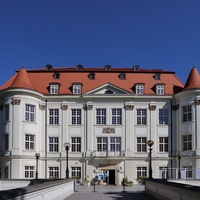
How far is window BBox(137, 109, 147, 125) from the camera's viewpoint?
46844 millimetres

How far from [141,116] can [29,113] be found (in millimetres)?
13881

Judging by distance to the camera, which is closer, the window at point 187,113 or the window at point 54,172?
the window at point 187,113

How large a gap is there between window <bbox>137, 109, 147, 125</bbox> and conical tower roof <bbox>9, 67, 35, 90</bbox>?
13569mm

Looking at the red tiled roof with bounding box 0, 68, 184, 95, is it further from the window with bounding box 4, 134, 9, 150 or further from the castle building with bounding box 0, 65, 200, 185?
the window with bounding box 4, 134, 9, 150

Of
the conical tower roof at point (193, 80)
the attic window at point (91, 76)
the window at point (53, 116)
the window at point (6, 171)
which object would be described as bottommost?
the window at point (6, 171)

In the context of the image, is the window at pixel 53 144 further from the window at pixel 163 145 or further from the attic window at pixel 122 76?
the window at pixel 163 145

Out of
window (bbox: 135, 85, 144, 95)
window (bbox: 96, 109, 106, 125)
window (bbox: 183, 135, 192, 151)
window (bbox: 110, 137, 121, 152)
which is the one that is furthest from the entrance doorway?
window (bbox: 135, 85, 144, 95)

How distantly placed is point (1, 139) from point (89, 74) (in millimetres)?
14078

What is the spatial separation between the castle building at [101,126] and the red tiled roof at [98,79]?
21cm

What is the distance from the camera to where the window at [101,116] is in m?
46.6

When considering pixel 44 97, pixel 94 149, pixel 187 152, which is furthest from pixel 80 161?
pixel 187 152

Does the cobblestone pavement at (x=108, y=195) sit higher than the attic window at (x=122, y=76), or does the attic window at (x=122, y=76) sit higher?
the attic window at (x=122, y=76)

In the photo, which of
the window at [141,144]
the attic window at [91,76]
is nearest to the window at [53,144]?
the attic window at [91,76]

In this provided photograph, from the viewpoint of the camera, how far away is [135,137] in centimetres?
4647
